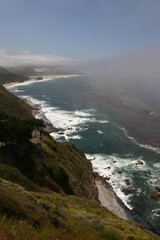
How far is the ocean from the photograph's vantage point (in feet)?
202

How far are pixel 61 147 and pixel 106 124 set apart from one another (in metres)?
56.7

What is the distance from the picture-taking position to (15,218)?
1455 centimetres

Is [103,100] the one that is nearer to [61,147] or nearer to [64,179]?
[61,147]

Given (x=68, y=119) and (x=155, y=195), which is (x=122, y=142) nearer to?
(x=155, y=195)

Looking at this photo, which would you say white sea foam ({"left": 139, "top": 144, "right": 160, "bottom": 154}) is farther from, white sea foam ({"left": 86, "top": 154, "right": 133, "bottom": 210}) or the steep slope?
the steep slope

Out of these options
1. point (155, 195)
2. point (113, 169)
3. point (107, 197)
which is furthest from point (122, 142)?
point (107, 197)

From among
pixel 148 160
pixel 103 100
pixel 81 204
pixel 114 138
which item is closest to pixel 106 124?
pixel 114 138

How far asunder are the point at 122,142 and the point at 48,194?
220ft

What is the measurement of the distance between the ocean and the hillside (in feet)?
29.4

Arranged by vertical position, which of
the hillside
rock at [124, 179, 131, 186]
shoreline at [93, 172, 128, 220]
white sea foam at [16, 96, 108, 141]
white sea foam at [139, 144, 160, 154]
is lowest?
shoreline at [93, 172, 128, 220]

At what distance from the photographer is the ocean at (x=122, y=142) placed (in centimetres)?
6147

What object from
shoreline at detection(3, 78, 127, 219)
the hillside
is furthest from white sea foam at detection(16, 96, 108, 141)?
shoreline at detection(3, 78, 127, 219)

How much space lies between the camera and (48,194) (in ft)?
121

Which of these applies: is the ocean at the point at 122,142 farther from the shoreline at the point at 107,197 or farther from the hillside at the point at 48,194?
the hillside at the point at 48,194
